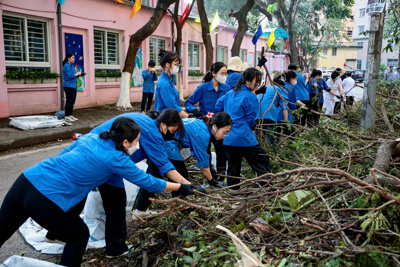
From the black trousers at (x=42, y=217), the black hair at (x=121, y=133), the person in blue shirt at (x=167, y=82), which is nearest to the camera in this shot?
the black trousers at (x=42, y=217)

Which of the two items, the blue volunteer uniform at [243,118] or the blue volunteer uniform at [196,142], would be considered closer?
the blue volunteer uniform at [196,142]

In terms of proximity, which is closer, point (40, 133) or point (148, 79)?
point (40, 133)

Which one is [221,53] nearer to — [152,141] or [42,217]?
[152,141]

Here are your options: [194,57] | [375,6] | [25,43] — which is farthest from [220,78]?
[194,57]

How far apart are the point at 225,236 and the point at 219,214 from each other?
51 centimetres

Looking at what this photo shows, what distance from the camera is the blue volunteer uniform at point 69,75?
31.0ft

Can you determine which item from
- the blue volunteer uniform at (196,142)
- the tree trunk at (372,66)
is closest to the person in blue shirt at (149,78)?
the tree trunk at (372,66)

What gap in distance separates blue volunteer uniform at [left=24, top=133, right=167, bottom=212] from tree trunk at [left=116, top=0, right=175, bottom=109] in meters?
9.42

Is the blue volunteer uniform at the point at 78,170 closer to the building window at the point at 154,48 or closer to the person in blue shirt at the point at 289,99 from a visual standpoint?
the person in blue shirt at the point at 289,99

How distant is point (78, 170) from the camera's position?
2.74m

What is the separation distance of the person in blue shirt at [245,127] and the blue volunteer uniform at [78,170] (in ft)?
6.26

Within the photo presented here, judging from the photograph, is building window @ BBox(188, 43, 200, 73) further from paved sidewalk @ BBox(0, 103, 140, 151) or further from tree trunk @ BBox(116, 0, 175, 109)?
paved sidewalk @ BBox(0, 103, 140, 151)

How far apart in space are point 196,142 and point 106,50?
10.2 meters

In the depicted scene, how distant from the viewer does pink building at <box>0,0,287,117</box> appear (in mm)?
10062
